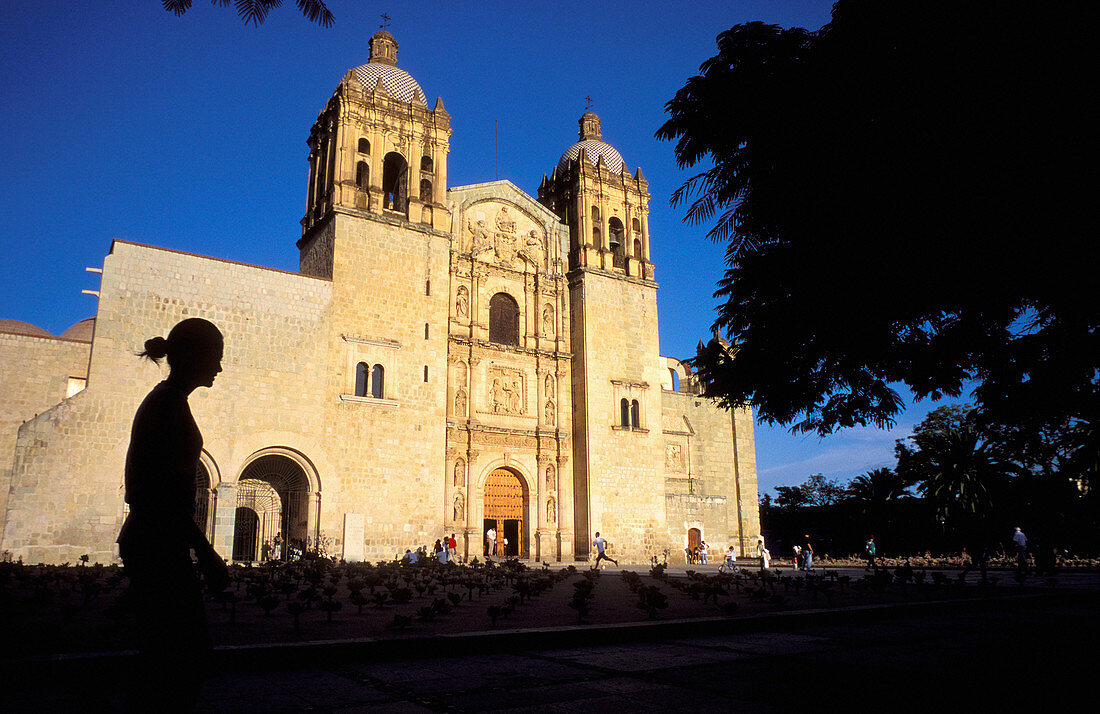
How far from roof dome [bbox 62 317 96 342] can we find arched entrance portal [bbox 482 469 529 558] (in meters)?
16.5

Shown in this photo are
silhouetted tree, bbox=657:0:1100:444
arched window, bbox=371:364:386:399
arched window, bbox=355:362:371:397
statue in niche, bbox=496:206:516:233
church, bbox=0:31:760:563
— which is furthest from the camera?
statue in niche, bbox=496:206:516:233

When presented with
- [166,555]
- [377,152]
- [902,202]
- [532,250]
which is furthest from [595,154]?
[166,555]

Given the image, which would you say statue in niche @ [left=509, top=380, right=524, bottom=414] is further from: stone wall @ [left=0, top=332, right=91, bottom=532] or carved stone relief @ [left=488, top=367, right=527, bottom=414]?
stone wall @ [left=0, top=332, right=91, bottom=532]

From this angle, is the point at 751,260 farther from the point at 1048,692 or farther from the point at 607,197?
the point at 607,197

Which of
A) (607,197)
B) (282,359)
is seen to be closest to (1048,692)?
(282,359)

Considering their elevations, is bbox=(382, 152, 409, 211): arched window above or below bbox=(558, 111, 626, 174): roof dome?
below

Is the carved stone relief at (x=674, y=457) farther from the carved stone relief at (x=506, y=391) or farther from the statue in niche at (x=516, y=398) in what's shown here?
the statue in niche at (x=516, y=398)

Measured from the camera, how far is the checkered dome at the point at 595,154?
110 feet

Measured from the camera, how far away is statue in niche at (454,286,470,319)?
27.6 m

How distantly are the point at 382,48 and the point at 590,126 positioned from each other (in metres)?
10.4

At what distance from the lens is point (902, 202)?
4953 millimetres

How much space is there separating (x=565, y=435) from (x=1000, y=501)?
52.1 ft

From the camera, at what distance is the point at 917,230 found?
5.05 meters

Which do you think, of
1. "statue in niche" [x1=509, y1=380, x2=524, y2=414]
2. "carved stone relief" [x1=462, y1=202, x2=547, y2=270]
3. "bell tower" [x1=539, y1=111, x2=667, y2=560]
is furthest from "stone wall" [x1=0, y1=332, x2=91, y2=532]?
"bell tower" [x1=539, y1=111, x2=667, y2=560]
